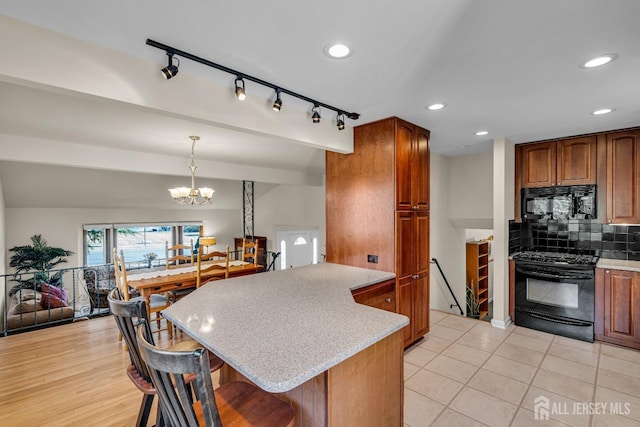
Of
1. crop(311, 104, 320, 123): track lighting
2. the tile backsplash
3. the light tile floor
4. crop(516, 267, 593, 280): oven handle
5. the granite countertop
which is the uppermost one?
crop(311, 104, 320, 123): track lighting

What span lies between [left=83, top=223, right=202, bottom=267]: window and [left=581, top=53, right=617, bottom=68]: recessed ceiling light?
7139mm

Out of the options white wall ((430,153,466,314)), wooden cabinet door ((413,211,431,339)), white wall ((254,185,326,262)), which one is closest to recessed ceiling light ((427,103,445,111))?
wooden cabinet door ((413,211,431,339))

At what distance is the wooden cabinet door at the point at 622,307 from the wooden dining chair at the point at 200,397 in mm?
3814

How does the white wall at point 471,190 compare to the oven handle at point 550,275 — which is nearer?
the oven handle at point 550,275

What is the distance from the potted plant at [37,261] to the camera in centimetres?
619

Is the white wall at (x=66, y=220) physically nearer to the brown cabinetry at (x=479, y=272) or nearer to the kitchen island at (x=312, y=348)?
the kitchen island at (x=312, y=348)

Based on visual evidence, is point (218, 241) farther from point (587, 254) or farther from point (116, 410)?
point (587, 254)

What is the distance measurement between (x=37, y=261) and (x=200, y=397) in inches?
307

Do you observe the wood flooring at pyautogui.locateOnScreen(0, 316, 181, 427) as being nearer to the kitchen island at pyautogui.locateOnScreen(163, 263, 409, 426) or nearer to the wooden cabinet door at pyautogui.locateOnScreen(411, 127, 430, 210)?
the kitchen island at pyautogui.locateOnScreen(163, 263, 409, 426)

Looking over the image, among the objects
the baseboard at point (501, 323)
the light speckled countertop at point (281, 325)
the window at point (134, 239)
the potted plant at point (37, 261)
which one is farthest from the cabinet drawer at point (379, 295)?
the potted plant at point (37, 261)

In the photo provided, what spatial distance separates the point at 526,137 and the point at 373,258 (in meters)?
2.54

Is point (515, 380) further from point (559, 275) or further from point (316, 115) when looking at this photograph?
point (316, 115)

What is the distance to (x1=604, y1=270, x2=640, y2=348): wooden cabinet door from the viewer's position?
310cm

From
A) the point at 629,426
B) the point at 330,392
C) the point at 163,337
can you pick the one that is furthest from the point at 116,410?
the point at 629,426
